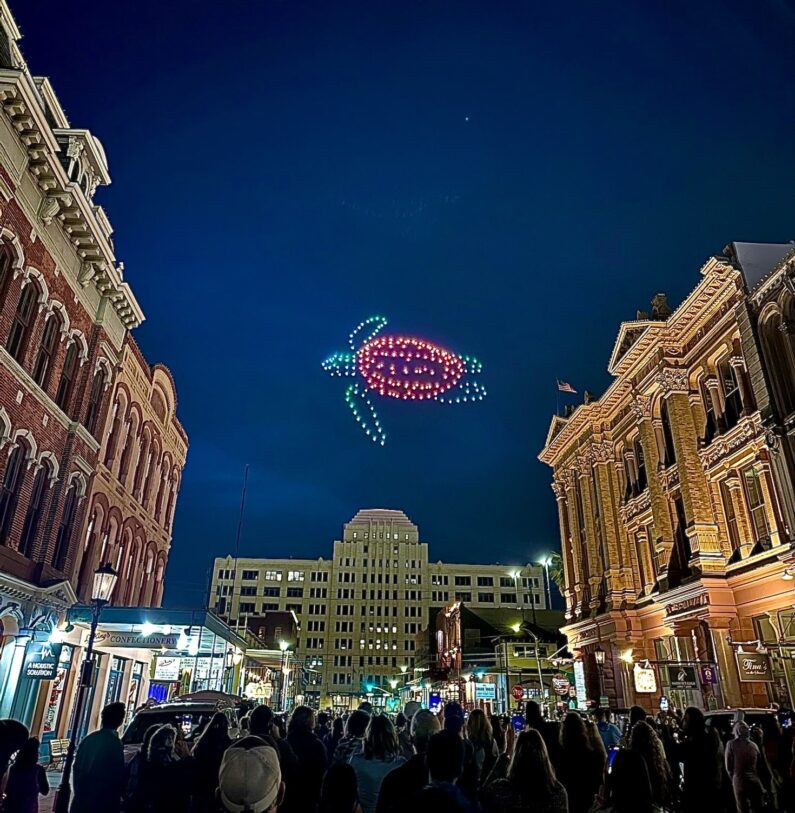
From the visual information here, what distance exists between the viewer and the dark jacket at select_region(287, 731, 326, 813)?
6.40 meters

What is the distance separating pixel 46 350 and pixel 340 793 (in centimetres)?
2226

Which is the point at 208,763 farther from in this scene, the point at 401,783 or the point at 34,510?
the point at 34,510

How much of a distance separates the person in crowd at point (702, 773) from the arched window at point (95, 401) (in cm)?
2417

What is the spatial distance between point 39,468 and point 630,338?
28.9 metres

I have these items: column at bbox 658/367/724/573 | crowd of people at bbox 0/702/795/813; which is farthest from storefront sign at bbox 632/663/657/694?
crowd of people at bbox 0/702/795/813

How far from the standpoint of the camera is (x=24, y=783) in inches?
268

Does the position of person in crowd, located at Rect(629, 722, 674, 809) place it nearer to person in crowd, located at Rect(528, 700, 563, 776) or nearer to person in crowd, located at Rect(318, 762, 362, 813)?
person in crowd, located at Rect(528, 700, 563, 776)

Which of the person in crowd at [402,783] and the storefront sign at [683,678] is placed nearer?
the person in crowd at [402,783]

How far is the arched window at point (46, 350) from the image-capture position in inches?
880

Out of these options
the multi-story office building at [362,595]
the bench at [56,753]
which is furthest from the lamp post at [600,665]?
the multi-story office building at [362,595]

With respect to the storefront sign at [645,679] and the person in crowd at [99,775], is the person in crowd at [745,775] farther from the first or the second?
the storefront sign at [645,679]

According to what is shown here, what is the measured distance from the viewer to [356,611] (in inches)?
4373

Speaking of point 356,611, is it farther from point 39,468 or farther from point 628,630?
point 39,468

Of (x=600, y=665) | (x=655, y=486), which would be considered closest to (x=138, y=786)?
(x=655, y=486)
